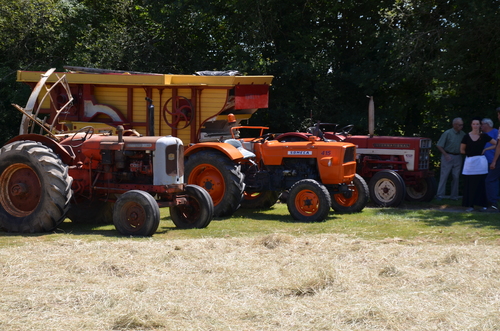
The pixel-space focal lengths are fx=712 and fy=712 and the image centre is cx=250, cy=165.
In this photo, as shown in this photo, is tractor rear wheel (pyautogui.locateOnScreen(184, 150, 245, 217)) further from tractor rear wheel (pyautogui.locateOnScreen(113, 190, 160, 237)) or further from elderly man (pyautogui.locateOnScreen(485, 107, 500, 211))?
elderly man (pyautogui.locateOnScreen(485, 107, 500, 211))

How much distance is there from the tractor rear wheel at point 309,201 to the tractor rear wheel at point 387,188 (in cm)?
225

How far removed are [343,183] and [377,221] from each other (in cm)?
95

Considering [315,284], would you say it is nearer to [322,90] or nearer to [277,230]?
[277,230]

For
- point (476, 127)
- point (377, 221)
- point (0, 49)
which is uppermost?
point (0, 49)

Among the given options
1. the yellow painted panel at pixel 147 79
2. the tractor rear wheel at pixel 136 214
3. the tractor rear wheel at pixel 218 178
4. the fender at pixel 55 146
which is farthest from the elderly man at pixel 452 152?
the fender at pixel 55 146

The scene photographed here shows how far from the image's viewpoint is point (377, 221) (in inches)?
400

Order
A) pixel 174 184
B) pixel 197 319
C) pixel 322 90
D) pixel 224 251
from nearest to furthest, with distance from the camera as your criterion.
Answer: pixel 197 319
pixel 224 251
pixel 174 184
pixel 322 90

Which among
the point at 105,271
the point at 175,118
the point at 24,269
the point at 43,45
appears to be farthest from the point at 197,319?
the point at 43,45

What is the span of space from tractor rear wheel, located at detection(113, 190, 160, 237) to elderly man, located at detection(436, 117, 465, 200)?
6546 millimetres

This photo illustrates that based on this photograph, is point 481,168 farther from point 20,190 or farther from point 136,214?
point 20,190

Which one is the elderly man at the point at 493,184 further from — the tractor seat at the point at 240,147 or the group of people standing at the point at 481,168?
the tractor seat at the point at 240,147

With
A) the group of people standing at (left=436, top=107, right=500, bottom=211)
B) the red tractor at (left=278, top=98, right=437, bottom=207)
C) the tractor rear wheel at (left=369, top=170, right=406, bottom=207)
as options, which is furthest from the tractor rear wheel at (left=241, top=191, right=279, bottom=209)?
the group of people standing at (left=436, top=107, right=500, bottom=211)

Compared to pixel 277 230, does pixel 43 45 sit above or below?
above

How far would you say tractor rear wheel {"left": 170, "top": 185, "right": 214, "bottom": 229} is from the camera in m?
9.12
